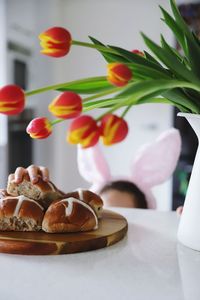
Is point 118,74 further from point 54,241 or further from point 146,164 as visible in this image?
point 146,164

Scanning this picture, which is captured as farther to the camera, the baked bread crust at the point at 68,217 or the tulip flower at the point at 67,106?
the baked bread crust at the point at 68,217

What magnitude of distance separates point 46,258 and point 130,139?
2.59 metres

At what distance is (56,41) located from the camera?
0.43 meters

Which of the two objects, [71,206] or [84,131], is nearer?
[84,131]

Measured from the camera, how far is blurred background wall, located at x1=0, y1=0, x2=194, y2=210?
3.05 meters

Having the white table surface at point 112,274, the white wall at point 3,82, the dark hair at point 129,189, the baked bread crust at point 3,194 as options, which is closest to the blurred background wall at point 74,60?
the white wall at point 3,82

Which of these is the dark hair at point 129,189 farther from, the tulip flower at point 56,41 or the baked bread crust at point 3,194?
the tulip flower at point 56,41

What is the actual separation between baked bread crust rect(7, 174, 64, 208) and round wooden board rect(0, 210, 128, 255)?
6cm

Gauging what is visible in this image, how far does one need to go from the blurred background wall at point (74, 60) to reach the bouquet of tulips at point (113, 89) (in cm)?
243

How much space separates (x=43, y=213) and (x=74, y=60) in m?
2.75

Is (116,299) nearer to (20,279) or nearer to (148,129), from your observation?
(20,279)

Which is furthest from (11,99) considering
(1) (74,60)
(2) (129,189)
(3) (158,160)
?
(1) (74,60)

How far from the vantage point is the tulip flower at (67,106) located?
393 millimetres

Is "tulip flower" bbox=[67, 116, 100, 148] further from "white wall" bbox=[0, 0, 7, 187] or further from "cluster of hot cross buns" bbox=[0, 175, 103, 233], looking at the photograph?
"white wall" bbox=[0, 0, 7, 187]
